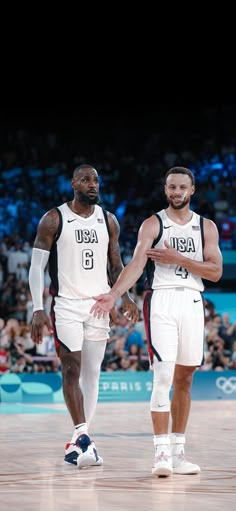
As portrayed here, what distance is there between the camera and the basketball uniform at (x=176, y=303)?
698 centimetres

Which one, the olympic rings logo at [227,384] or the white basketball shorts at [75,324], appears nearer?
the white basketball shorts at [75,324]

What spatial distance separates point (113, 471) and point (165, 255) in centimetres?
157

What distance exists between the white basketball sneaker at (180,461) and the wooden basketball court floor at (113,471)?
0.32ft

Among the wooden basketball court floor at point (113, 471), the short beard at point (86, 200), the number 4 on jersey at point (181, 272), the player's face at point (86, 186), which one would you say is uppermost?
the player's face at point (86, 186)

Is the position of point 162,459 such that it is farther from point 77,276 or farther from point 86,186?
point 86,186

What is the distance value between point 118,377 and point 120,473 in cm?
1002

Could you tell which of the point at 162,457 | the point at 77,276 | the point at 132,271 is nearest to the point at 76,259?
the point at 77,276

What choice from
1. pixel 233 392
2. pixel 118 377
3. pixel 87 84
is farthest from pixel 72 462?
pixel 87 84

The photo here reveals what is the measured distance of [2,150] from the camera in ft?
85.3

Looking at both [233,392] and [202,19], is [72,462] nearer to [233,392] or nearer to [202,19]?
[233,392]

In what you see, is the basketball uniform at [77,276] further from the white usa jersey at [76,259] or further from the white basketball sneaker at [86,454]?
the white basketball sneaker at [86,454]

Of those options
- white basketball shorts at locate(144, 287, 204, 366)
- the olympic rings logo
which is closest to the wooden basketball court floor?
white basketball shorts at locate(144, 287, 204, 366)

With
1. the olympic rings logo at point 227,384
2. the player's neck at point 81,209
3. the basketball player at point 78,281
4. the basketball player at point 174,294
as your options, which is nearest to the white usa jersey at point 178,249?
the basketball player at point 174,294

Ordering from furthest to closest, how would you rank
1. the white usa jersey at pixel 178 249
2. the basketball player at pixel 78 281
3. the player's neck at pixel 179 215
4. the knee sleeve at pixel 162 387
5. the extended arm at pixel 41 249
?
the extended arm at pixel 41 249 → the basketball player at pixel 78 281 → the player's neck at pixel 179 215 → the white usa jersey at pixel 178 249 → the knee sleeve at pixel 162 387
